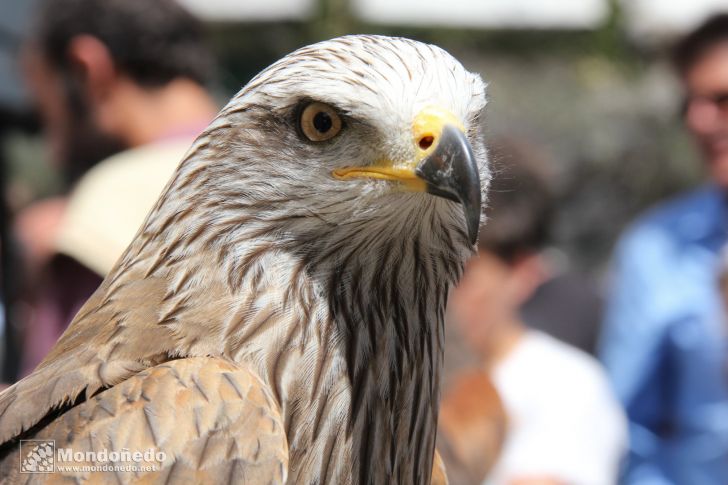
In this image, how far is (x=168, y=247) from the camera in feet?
7.61

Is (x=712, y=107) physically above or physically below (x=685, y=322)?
above

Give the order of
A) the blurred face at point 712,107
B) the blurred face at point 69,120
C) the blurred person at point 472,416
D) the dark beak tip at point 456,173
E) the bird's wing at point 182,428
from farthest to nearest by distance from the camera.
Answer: the blurred face at point 712,107 < the blurred face at point 69,120 < the blurred person at point 472,416 < the dark beak tip at point 456,173 < the bird's wing at point 182,428

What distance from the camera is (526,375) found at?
181 inches

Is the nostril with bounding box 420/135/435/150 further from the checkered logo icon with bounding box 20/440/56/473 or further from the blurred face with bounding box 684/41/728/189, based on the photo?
the blurred face with bounding box 684/41/728/189

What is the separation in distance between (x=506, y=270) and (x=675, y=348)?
0.80 m

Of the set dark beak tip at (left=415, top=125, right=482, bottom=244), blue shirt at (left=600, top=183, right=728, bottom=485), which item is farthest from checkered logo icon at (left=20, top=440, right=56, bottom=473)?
blue shirt at (left=600, top=183, right=728, bottom=485)

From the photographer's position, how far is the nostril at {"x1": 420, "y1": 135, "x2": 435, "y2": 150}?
215cm

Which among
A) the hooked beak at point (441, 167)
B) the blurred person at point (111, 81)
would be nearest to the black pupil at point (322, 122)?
the hooked beak at point (441, 167)

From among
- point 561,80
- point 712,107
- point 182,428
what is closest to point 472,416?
point 182,428

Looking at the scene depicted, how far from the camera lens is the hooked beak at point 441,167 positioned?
2.12 metres

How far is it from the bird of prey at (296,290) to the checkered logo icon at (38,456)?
2cm

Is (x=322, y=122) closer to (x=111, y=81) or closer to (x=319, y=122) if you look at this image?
(x=319, y=122)

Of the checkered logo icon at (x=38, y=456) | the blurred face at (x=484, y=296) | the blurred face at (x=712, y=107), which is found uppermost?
the blurred face at (x=712, y=107)

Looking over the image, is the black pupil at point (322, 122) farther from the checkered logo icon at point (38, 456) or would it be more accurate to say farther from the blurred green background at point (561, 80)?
the blurred green background at point (561, 80)
